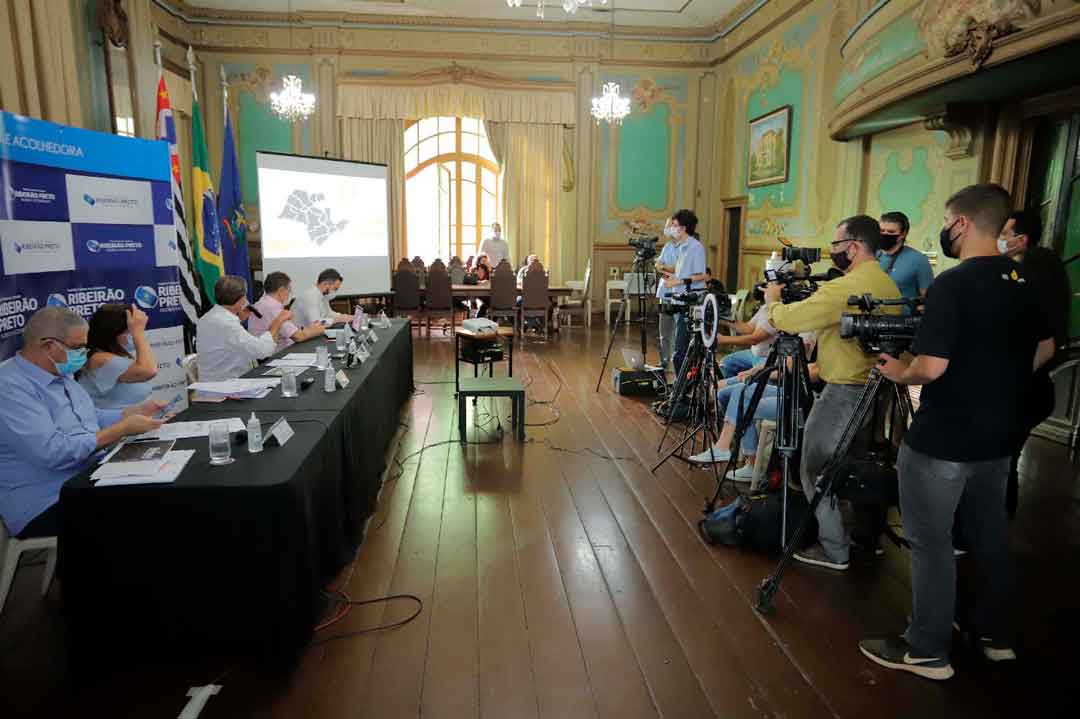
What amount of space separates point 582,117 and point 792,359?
336 inches

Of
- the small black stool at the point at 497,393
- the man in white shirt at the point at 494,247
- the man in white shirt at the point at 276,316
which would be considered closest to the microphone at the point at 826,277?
the small black stool at the point at 497,393

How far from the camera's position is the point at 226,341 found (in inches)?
143

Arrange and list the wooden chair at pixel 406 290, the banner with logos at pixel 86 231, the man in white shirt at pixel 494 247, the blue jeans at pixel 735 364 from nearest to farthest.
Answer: the banner with logos at pixel 86 231 < the blue jeans at pixel 735 364 < the wooden chair at pixel 406 290 < the man in white shirt at pixel 494 247

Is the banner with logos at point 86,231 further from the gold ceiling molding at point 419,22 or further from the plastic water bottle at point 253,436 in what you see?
the gold ceiling molding at point 419,22

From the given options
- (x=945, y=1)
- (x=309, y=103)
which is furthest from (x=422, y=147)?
(x=945, y=1)

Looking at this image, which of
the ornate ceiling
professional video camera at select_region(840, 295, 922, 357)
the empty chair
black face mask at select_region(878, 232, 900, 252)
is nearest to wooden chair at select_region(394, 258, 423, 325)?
the ornate ceiling

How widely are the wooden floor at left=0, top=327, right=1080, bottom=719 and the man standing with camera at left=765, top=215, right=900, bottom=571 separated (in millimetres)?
591

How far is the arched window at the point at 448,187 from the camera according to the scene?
10.9 m

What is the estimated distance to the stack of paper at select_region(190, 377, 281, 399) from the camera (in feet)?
9.37

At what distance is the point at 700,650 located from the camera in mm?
2268

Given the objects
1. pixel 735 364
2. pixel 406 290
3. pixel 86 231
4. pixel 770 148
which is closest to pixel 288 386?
pixel 86 231

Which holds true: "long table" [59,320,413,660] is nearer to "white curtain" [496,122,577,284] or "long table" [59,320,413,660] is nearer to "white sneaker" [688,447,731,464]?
"white sneaker" [688,447,731,464]

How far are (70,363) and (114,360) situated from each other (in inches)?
21.7

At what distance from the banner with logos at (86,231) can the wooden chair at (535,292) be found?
4.61 m
